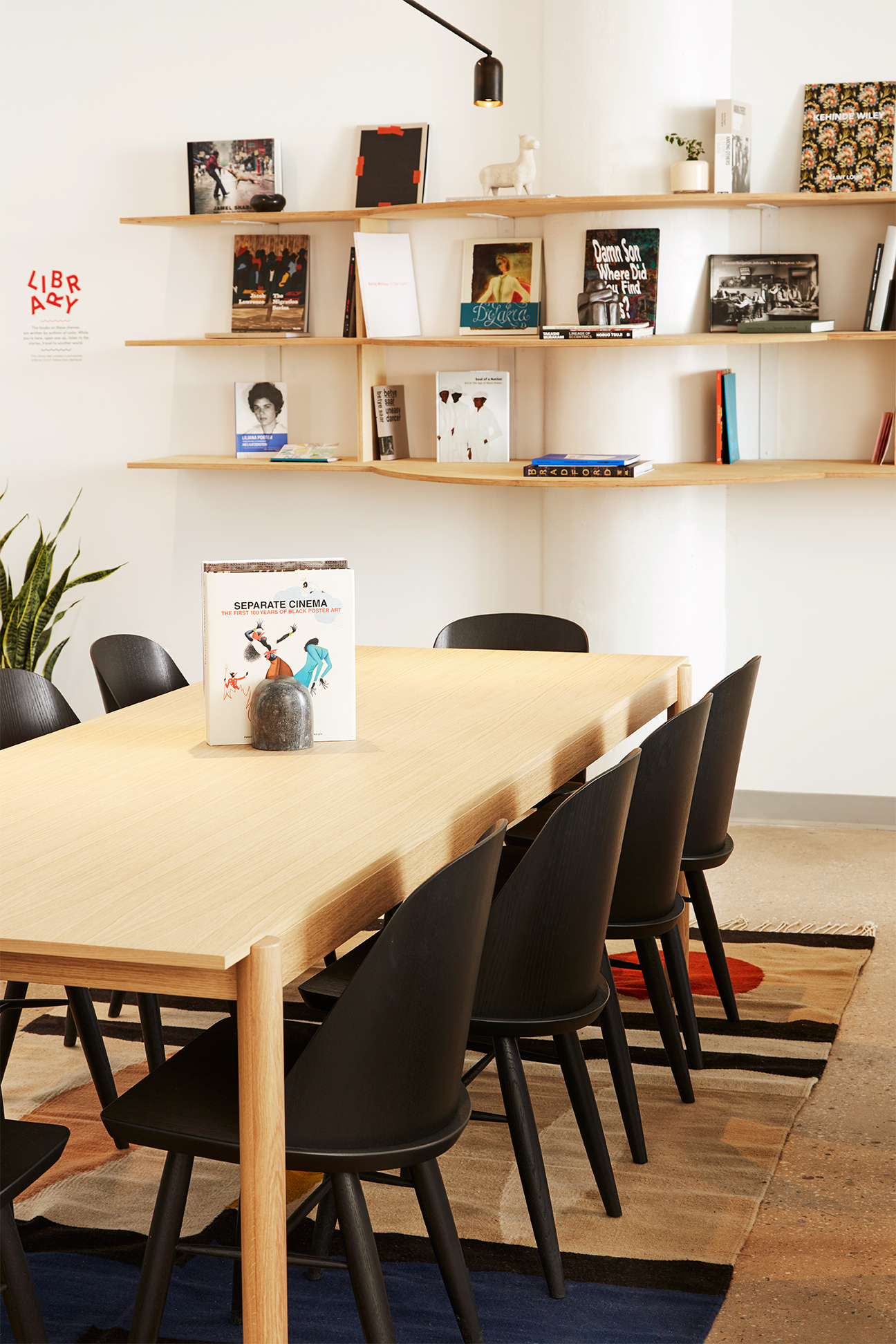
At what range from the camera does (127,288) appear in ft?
17.2

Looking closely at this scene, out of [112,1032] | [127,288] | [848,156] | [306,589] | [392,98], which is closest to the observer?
[306,589]

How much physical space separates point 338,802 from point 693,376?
292 centimetres

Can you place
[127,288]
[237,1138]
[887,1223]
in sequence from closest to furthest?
[237,1138] → [887,1223] → [127,288]

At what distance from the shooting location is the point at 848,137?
15.1 feet

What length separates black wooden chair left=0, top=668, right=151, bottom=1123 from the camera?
2838 millimetres

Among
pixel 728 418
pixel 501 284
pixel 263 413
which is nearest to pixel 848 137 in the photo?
pixel 728 418

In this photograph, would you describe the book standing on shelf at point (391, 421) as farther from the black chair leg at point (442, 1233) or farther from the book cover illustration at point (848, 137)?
the black chair leg at point (442, 1233)

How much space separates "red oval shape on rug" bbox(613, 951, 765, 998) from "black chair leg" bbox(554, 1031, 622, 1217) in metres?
1.01

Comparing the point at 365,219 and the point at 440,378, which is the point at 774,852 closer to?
the point at 440,378

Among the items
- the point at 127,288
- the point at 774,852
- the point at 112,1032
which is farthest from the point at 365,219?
the point at 112,1032

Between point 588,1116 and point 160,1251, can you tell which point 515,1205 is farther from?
point 160,1251

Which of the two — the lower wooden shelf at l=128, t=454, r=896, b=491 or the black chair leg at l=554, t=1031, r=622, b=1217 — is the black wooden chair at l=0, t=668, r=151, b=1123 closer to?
the black chair leg at l=554, t=1031, r=622, b=1217

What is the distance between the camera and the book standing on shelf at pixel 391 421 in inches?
196

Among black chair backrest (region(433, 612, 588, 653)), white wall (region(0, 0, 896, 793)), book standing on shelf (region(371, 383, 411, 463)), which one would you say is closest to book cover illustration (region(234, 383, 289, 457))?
white wall (region(0, 0, 896, 793))
